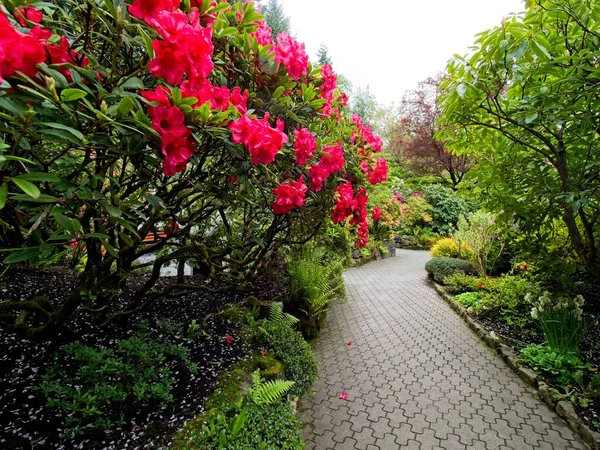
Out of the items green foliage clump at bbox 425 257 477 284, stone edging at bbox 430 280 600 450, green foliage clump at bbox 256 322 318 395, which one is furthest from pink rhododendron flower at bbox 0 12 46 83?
green foliage clump at bbox 425 257 477 284

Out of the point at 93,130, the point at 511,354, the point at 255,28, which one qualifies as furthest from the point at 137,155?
the point at 511,354

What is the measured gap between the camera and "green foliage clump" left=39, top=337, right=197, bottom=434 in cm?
179

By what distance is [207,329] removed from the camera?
3.11 metres

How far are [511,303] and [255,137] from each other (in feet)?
16.6

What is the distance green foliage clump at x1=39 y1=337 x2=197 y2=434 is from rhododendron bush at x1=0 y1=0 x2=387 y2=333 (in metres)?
0.34

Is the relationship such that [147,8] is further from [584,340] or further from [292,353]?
[584,340]

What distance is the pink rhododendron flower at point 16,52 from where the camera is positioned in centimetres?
74

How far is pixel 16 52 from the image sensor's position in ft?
2.53

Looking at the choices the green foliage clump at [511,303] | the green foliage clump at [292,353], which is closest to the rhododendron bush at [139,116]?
the green foliage clump at [292,353]

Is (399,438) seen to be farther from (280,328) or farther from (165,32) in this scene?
(165,32)

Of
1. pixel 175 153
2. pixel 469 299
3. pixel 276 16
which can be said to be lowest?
pixel 469 299

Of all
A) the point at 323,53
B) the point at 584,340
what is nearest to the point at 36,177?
the point at 584,340

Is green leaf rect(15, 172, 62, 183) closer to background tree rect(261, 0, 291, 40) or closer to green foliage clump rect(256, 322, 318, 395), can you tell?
green foliage clump rect(256, 322, 318, 395)

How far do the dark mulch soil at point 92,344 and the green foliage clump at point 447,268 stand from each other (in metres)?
5.42
